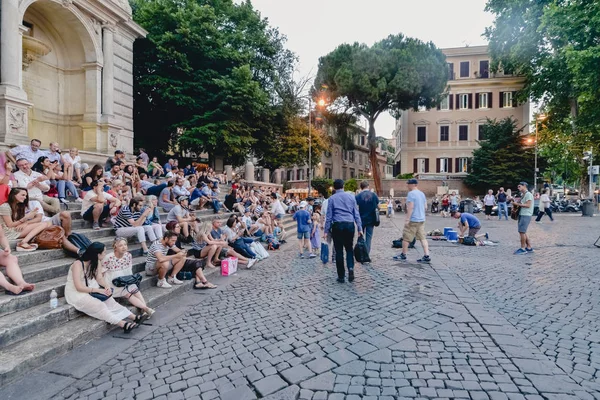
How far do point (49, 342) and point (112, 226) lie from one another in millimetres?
4441

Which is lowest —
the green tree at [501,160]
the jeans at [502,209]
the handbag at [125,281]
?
the handbag at [125,281]

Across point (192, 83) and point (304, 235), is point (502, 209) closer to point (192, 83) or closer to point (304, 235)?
point (304, 235)

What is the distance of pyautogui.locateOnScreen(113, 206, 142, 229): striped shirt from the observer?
25.5ft

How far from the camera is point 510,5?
2389 cm

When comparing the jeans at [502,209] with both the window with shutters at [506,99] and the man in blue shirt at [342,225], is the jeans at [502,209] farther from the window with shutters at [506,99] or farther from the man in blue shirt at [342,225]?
the window with shutters at [506,99]

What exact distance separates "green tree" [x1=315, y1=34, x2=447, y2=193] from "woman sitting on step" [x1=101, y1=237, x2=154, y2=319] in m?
32.1

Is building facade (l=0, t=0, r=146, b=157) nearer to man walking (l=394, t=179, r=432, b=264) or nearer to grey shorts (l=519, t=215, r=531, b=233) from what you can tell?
man walking (l=394, t=179, r=432, b=264)

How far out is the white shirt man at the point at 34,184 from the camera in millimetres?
7137

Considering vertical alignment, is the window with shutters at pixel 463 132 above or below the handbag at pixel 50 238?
above

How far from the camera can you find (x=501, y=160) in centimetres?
3609

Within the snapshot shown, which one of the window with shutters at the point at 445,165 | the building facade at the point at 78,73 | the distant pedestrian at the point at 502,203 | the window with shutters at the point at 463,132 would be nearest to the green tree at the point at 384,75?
the window with shutters at the point at 463,132

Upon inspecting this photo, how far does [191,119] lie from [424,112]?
31.6 m

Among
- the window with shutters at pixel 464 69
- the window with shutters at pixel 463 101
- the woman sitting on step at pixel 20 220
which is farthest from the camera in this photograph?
the window with shutters at pixel 463 101

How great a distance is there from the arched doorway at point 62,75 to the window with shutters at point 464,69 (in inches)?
1569
